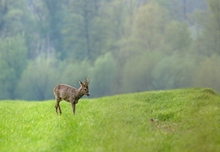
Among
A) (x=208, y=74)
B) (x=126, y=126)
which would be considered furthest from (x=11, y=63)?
(x=126, y=126)

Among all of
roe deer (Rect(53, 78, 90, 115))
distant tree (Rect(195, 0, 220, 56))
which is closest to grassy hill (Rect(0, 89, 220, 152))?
roe deer (Rect(53, 78, 90, 115))

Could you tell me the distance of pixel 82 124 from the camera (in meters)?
18.5

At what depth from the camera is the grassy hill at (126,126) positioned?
14633mm

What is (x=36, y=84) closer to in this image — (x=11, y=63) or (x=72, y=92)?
(x=11, y=63)

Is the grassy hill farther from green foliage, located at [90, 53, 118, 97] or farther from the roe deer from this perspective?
green foliage, located at [90, 53, 118, 97]

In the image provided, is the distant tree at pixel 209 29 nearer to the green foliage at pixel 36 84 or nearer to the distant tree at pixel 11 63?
the green foliage at pixel 36 84

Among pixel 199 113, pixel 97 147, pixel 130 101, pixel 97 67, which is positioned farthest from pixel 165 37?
pixel 97 147

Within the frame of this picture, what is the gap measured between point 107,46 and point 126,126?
5825cm

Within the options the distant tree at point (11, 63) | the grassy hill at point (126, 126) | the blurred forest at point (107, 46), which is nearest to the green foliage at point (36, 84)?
the blurred forest at point (107, 46)

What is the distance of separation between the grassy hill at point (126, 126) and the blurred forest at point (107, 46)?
1367 inches

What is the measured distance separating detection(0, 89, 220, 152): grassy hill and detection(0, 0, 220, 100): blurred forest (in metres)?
34.7

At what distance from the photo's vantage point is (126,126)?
17.4 meters

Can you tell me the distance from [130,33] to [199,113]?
55.5 m

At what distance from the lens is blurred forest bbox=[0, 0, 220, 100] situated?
62.7 metres
